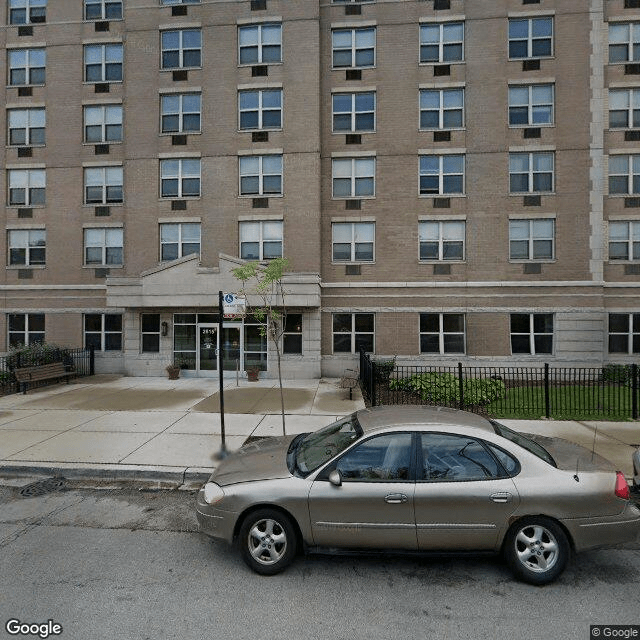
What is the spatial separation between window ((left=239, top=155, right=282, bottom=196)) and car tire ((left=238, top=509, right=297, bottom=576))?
16.0 metres

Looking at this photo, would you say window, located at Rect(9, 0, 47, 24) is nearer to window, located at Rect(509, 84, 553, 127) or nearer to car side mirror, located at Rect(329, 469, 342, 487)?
window, located at Rect(509, 84, 553, 127)

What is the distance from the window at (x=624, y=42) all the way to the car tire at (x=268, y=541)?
23734 millimetres

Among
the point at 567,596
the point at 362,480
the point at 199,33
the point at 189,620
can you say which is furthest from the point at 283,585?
the point at 199,33

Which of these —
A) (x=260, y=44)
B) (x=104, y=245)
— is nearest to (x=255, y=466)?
(x=104, y=245)

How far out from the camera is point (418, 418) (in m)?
4.55

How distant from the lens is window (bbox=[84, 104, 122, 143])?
757 inches

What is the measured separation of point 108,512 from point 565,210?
786 inches

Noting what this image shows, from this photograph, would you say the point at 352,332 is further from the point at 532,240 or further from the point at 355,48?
Result: the point at 355,48

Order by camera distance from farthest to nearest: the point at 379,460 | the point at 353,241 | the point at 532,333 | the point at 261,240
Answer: the point at 353,241 → the point at 261,240 → the point at 532,333 → the point at 379,460

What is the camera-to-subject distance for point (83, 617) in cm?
343

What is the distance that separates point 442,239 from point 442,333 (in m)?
4.34

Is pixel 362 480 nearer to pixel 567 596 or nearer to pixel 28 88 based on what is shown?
pixel 567 596

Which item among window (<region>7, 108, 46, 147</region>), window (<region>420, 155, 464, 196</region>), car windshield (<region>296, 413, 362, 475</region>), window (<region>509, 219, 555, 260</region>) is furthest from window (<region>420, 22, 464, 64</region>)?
car windshield (<region>296, 413, 362, 475</region>)

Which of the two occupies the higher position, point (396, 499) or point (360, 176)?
point (360, 176)
